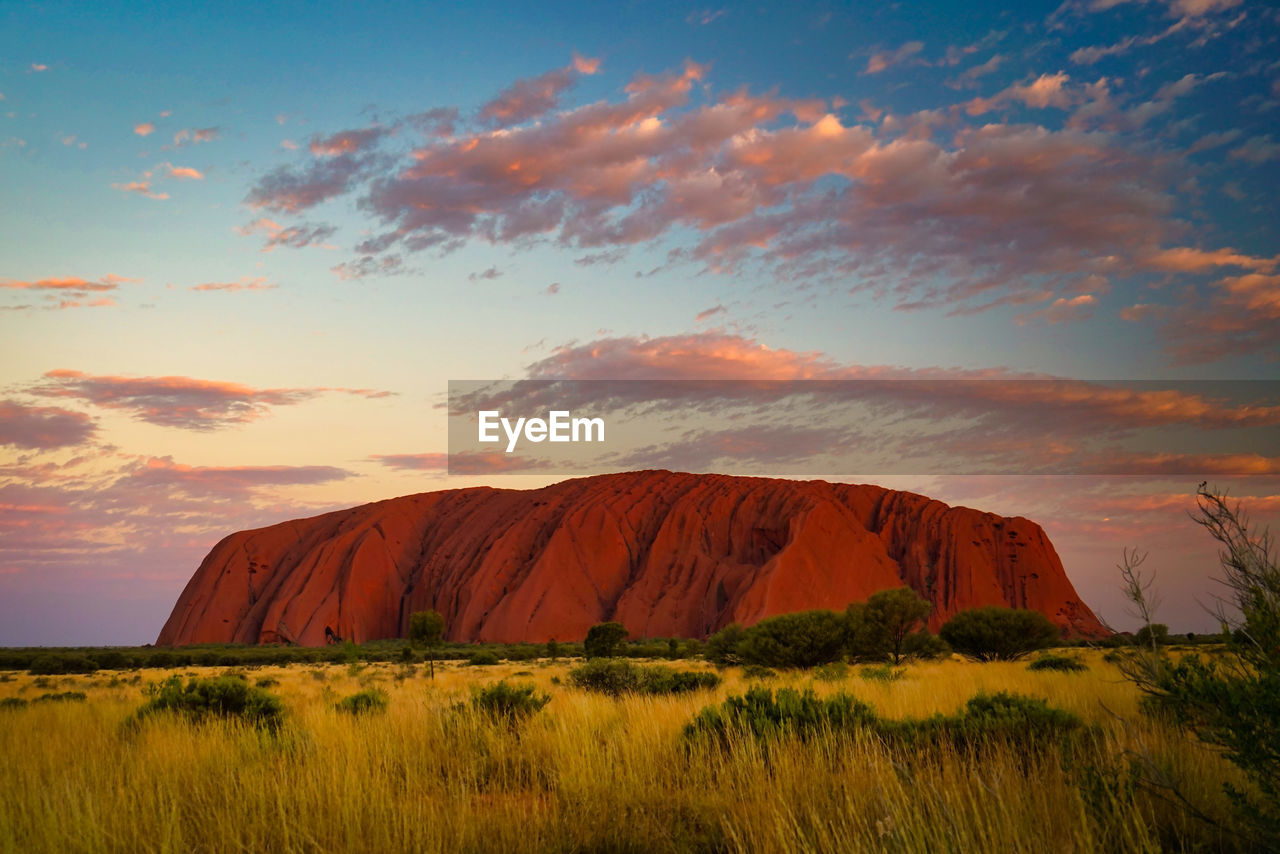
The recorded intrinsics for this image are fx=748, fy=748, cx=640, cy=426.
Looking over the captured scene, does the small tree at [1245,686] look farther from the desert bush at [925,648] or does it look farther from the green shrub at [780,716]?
the desert bush at [925,648]

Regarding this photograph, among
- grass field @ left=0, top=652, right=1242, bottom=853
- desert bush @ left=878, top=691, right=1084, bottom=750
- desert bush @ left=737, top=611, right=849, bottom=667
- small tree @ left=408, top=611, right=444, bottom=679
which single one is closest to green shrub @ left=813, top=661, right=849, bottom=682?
desert bush @ left=737, top=611, right=849, bottom=667

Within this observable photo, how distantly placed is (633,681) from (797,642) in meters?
17.1

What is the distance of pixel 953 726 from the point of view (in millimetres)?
8297

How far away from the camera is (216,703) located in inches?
454

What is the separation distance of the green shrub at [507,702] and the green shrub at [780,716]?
3125 millimetres

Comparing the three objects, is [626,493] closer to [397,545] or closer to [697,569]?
[697,569]

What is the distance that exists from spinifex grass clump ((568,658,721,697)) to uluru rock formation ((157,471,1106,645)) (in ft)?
195

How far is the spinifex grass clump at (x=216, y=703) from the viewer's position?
10.9 meters

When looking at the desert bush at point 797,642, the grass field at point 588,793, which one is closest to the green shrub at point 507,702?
the grass field at point 588,793

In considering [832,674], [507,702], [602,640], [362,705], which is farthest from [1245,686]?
[602,640]

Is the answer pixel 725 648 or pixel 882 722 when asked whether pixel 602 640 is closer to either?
pixel 725 648

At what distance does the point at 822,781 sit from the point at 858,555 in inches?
3292

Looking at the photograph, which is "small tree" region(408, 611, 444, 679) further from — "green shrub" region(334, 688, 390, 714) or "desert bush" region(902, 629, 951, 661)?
"desert bush" region(902, 629, 951, 661)

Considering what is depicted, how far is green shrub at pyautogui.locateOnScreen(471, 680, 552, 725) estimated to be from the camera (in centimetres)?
1055
